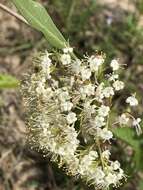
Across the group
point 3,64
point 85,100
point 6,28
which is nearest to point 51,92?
point 85,100

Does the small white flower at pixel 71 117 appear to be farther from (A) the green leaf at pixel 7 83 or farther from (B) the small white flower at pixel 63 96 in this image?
(A) the green leaf at pixel 7 83

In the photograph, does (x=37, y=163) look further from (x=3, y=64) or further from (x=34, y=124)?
(x=34, y=124)

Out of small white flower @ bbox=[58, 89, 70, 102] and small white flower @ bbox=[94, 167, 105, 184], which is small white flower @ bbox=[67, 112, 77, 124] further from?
small white flower @ bbox=[94, 167, 105, 184]

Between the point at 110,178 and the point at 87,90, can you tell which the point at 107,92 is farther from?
the point at 110,178

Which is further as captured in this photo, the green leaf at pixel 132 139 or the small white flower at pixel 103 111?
the green leaf at pixel 132 139

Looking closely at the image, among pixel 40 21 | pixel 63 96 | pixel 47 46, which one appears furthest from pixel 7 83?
pixel 47 46

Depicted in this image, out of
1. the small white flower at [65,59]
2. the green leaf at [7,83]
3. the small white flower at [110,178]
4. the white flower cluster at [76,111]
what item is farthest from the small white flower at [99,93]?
the green leaf at [7,83]
